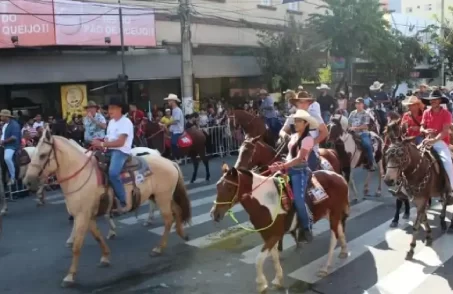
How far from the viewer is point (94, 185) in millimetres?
8078

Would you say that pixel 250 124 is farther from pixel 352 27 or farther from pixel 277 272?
pixel 352 27

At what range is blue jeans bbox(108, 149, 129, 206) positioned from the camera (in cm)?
837

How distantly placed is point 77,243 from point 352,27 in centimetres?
2056

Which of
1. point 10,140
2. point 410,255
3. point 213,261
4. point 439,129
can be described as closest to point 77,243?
point 213,261

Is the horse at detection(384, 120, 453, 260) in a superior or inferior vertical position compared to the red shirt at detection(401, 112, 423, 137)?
inferior

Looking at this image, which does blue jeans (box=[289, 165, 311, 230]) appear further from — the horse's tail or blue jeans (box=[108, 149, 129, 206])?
blue jeans (box=[108, 149, 129, 206])

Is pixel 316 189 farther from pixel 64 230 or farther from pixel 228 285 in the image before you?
pixel 64 230

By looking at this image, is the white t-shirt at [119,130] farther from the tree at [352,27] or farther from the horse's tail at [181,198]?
the tree at [352,27]

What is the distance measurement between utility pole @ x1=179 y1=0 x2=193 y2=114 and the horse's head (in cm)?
1190

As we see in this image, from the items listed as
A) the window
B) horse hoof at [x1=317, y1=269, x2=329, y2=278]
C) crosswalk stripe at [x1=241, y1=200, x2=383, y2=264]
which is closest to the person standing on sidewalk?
crosswalk stripe at [x1=241, y1=200, x2=383, y2=264]

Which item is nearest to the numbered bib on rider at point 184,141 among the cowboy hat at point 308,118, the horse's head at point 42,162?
the horse's head at point 42,162

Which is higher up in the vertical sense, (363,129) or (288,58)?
(288,58)

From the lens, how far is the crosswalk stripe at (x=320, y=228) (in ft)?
28.5

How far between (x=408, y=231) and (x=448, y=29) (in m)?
33.5
